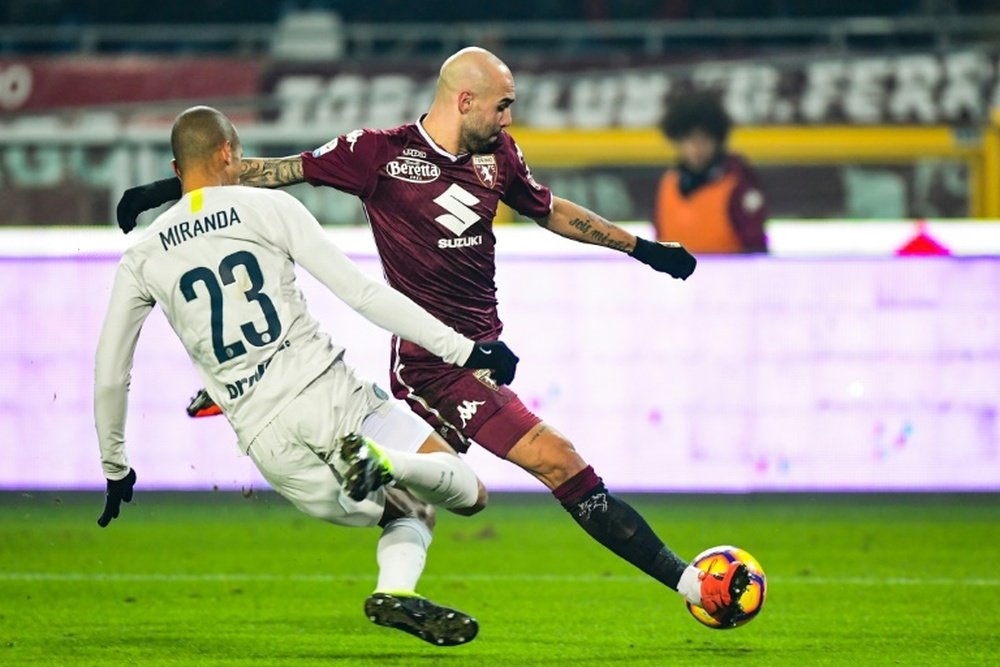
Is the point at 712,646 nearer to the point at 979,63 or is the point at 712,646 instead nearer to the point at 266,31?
the point at 979,63

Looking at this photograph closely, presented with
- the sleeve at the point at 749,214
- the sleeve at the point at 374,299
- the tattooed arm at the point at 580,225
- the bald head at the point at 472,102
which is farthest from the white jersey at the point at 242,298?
the sleeve at the point at 749,214

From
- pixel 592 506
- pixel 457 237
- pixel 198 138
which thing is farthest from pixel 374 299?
pixel 592 506

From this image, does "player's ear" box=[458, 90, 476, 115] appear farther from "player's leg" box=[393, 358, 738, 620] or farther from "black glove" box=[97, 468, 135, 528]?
"black glove" box=[97, 468, 135, 528]

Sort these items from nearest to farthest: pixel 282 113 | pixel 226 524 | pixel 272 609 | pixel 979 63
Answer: pixel 272 609
pixel 226 524
pixel 979 63
pixel 282 113

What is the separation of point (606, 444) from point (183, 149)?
15.8 ft

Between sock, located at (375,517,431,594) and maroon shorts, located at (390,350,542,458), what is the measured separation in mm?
348

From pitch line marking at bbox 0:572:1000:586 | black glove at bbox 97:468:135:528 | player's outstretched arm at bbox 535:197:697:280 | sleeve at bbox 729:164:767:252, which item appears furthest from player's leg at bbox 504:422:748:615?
sleeve at bbox 729:164:767:252

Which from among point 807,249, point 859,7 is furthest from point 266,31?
point 807,249

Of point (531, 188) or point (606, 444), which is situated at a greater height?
point (531, 188)

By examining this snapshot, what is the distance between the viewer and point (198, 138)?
16.8 feet

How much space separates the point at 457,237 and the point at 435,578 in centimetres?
234

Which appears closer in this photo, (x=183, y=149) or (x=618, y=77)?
(x=183, y=149)

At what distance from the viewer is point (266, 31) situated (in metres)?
19.0

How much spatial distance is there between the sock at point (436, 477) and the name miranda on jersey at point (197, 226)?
32.0 inches
